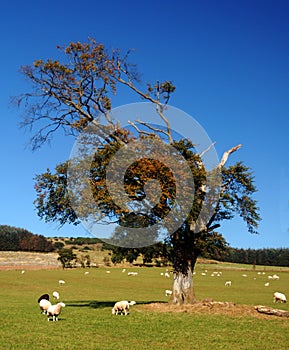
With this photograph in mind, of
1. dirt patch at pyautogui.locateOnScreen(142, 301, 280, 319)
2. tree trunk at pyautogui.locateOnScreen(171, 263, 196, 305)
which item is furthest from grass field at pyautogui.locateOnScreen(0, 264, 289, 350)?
tree trunk at pyautogui.locateOnScreen(171, 263, 196, 305)

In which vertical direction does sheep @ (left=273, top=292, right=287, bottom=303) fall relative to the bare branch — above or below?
below

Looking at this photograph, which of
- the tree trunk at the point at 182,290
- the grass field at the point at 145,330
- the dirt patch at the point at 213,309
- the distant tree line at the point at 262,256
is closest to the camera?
the grass field at the point at 145,330

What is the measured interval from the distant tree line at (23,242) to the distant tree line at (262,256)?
54.9m

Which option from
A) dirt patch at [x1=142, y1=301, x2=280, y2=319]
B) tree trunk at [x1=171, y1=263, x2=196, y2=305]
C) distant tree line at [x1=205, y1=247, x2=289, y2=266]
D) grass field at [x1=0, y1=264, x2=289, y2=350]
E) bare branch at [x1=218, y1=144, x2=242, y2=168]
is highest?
distant tree line at [x1=205, y1=247, x2=289, y2=266]

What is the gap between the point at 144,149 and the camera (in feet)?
89.5

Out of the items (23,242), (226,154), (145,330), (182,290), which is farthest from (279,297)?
(23,242)

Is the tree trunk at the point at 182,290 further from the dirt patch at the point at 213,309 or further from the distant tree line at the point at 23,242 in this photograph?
the distant tree line at the point at 23,242

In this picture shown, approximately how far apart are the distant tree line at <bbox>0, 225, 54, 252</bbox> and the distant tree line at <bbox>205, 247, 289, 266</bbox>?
54.9 meters

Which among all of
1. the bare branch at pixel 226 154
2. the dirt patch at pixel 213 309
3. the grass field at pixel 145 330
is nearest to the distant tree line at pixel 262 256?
the bare branch at pixel 226 154

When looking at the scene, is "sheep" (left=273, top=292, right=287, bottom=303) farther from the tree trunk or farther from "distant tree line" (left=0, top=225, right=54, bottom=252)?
"distant tree line" (left=0, top=225, right=54, bottom=252)

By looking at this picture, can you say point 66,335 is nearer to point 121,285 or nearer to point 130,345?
point 130,345

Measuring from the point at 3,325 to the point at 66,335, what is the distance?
→ 427 centimetres

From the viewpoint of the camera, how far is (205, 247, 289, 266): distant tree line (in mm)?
130875

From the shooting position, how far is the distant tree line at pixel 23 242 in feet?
489
